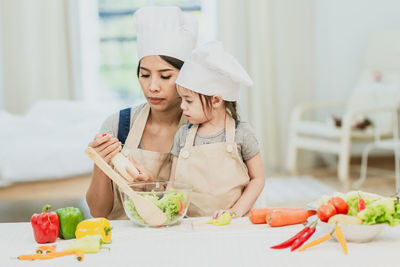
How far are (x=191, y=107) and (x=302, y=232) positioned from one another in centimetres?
58

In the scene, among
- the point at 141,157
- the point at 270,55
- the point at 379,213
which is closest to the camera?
the point at 379,213

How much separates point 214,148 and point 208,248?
472 millimetres

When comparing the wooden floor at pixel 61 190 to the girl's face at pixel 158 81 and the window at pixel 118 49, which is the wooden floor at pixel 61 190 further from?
the window at pixel 118 49

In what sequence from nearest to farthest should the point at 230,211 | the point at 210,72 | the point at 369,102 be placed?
the point at 230,211 < the point at 210,72 < the point at 369,102

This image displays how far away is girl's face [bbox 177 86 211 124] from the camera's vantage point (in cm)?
167

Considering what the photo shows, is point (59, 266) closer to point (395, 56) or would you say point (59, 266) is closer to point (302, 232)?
point (302, 232)

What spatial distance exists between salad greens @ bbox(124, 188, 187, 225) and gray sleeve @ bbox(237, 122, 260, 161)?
34 centimetres

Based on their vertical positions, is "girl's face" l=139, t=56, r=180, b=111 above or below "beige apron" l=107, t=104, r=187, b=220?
above

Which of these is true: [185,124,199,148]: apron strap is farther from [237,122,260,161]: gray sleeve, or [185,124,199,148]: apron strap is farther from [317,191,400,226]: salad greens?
[317,191,400,226]: salad greens

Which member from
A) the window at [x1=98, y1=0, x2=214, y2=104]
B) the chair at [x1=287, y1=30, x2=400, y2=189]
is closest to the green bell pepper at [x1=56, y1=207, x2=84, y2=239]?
the chair at [x1=287, y1=30, x2=400, y2=189]

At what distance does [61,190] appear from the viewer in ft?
10.7

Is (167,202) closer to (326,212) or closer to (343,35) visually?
(326,212)

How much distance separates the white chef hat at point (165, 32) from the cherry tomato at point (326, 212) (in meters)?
0.72

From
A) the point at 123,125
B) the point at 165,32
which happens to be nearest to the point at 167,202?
the point at 123,125
